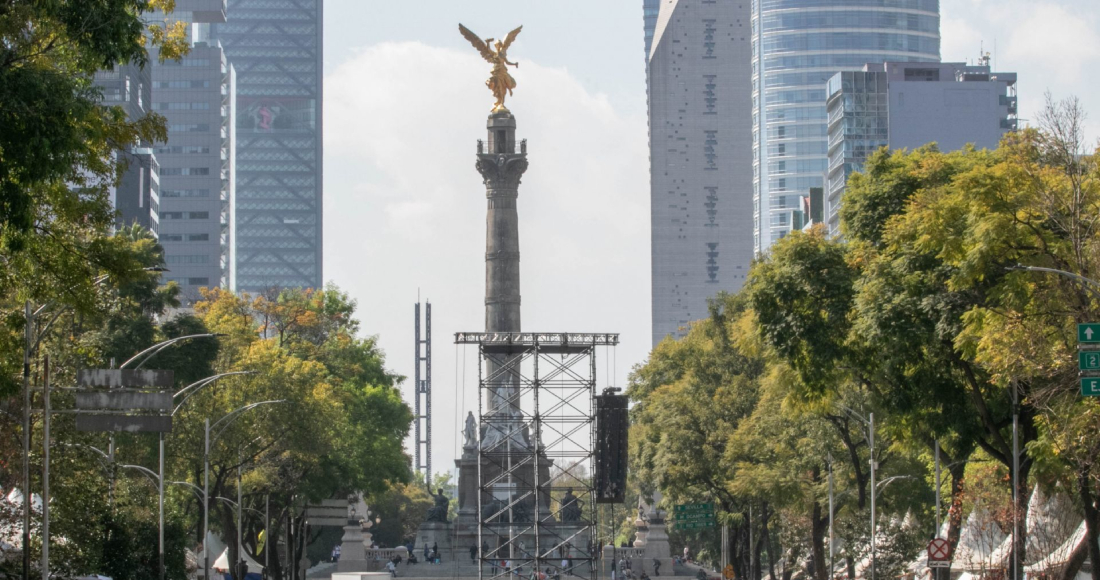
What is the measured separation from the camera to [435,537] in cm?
10206

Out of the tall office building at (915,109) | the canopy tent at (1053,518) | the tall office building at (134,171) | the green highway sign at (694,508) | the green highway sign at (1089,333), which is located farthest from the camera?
the tall office building at (134,171)

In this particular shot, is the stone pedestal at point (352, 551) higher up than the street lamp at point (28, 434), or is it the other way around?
the street lamp at point (28, 434)

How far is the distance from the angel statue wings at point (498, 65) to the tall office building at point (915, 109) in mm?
50920

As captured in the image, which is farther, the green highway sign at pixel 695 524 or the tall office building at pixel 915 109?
the tall office building at pixel 915 109

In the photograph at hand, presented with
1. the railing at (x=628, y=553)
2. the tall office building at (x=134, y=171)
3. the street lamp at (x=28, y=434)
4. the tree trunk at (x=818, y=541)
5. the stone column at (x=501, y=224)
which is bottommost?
the railing at (x=628, y=553)

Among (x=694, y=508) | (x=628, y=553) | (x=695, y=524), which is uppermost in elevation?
(x=694, y=508)

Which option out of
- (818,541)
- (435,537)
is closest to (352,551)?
(435,537)

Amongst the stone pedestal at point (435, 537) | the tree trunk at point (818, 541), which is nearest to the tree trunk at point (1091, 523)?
the tree trunk at point (818, 541)

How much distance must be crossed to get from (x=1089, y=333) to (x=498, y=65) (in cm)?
7839

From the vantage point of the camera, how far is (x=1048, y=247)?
34.4 metres

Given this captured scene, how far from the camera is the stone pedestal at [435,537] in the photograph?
10094cm

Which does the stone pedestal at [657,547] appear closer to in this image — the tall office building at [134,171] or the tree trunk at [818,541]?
the tree trunk at [818,541]

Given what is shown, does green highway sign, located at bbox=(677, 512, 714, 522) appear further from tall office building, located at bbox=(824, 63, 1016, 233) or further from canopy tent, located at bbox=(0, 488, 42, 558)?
tall office building, located at bbox=(824, 63, 1016, 233)

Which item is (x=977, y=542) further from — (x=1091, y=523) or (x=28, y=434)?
(x=28, y=434)
